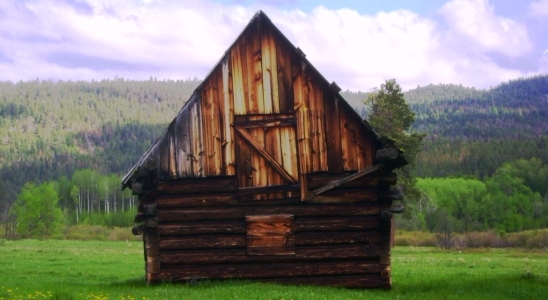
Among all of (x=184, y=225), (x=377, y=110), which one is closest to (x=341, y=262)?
(x=184, y=225)

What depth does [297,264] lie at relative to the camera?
18.4 metres

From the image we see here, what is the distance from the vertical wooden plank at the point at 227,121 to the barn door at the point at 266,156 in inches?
5.6

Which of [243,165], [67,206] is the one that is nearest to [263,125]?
[243,165]

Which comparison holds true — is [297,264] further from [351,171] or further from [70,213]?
[70,213]

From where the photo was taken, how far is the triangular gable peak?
18.2m

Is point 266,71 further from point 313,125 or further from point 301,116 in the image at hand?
point 313,125

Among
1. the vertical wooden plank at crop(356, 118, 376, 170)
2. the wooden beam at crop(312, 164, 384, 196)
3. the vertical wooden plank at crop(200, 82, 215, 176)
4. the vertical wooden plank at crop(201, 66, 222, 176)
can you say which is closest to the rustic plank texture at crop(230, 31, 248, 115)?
the vertical wooden plank at crop(201, 66, 222, 176)

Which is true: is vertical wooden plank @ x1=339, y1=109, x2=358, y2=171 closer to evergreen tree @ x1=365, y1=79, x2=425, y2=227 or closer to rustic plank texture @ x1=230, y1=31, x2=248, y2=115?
rustic plank texture @ x1=230, y1=31, x2=248, y2=115

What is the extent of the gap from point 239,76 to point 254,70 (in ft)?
1.42

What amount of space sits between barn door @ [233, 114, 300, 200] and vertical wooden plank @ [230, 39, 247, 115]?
30 cm

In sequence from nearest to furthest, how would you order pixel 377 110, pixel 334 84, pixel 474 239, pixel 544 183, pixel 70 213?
pixel 334 84
pixel 377 110
pixel 474 239
pixel 544 183
pixel 70 213

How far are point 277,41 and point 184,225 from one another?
5.50 meters

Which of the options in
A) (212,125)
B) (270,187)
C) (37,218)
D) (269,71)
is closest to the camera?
(270,187)

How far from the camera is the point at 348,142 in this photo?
18.4 meters
